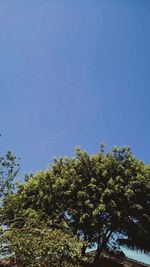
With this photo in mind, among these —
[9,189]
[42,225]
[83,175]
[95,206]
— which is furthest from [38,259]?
[83,175]

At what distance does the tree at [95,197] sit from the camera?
28.2 meters

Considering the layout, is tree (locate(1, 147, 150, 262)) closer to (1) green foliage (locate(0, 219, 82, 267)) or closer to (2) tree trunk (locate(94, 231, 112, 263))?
(2) tree trunk (locate(94, 231, 112, 263))

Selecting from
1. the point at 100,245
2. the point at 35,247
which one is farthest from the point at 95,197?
the point at 35,247

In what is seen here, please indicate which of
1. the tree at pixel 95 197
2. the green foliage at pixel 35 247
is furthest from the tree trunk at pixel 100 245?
the green foliage at pixel 35 247

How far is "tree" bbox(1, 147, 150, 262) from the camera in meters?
28.2

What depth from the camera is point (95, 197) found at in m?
28.3

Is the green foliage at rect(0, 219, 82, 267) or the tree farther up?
the tree

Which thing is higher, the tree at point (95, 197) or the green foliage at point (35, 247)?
the tree at point (95, 197)

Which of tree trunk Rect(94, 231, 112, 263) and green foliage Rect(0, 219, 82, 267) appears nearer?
green foliage Rect(0, 219, 82, 267)

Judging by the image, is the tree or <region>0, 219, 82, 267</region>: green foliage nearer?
<region>0, 219, 82, 267</region>: green foliage

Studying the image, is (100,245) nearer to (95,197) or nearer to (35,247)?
(95,197)

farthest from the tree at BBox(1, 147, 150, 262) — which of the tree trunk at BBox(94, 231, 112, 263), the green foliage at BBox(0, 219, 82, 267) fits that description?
the green foliage at BBox(0, 219, 82, 267)

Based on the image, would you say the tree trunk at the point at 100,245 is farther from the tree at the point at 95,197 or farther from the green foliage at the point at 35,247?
the green foliage at the point at 35,247

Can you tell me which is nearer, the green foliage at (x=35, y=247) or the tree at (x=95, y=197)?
the green foliage at (x=35, y=247)
